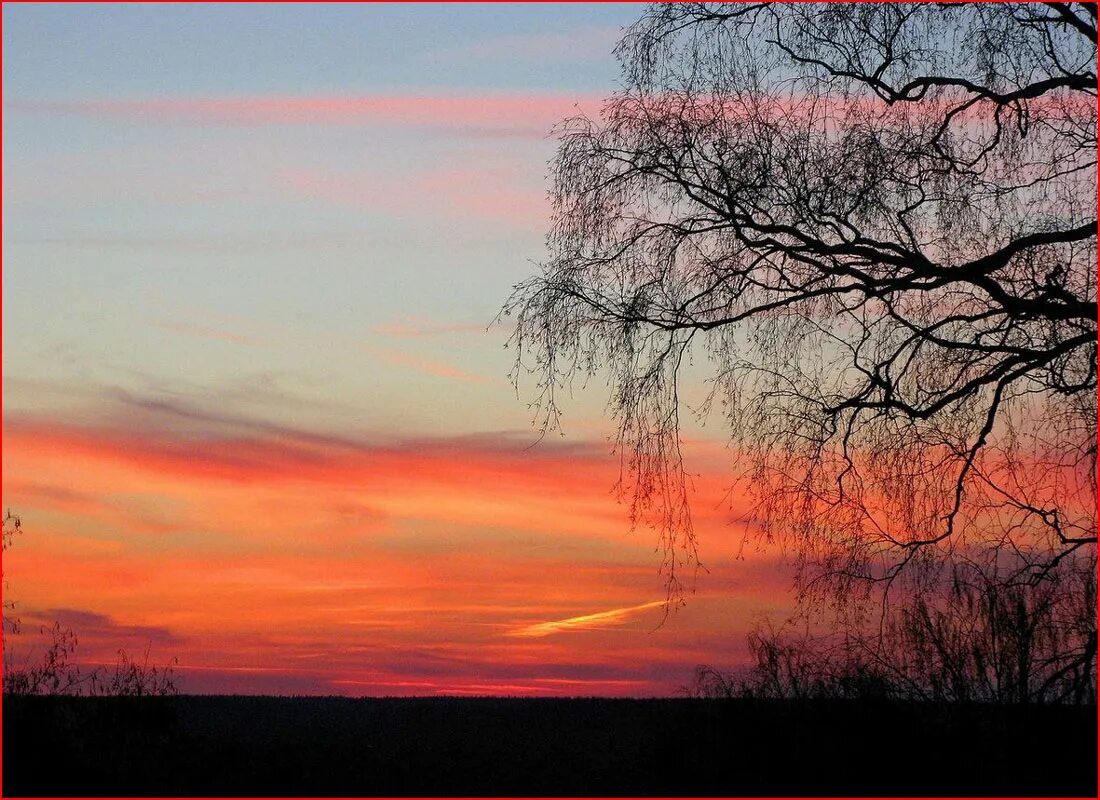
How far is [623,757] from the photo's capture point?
13820mm

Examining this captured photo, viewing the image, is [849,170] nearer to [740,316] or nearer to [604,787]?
[740,316]

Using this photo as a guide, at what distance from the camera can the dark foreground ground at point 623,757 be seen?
10.5m

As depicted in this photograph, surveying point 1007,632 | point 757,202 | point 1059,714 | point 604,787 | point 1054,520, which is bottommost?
point 604,787

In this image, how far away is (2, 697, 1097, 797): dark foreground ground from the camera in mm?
10508

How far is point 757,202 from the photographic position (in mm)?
10344

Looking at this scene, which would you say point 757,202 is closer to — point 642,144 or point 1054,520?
point 642,144

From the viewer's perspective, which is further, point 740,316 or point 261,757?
point 261,757

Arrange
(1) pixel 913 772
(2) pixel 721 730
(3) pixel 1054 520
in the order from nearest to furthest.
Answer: (3) pixel 1054 520
(1) pixel 913 772
(2) pixel 721 730

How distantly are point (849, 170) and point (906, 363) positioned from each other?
1765mm

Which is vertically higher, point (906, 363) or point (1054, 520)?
point (906, 363)

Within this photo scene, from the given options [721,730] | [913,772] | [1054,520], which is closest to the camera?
[1054,520]

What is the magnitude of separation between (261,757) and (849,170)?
8.43 metres

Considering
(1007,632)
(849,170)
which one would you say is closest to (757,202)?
(849,170)

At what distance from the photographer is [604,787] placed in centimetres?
1223
